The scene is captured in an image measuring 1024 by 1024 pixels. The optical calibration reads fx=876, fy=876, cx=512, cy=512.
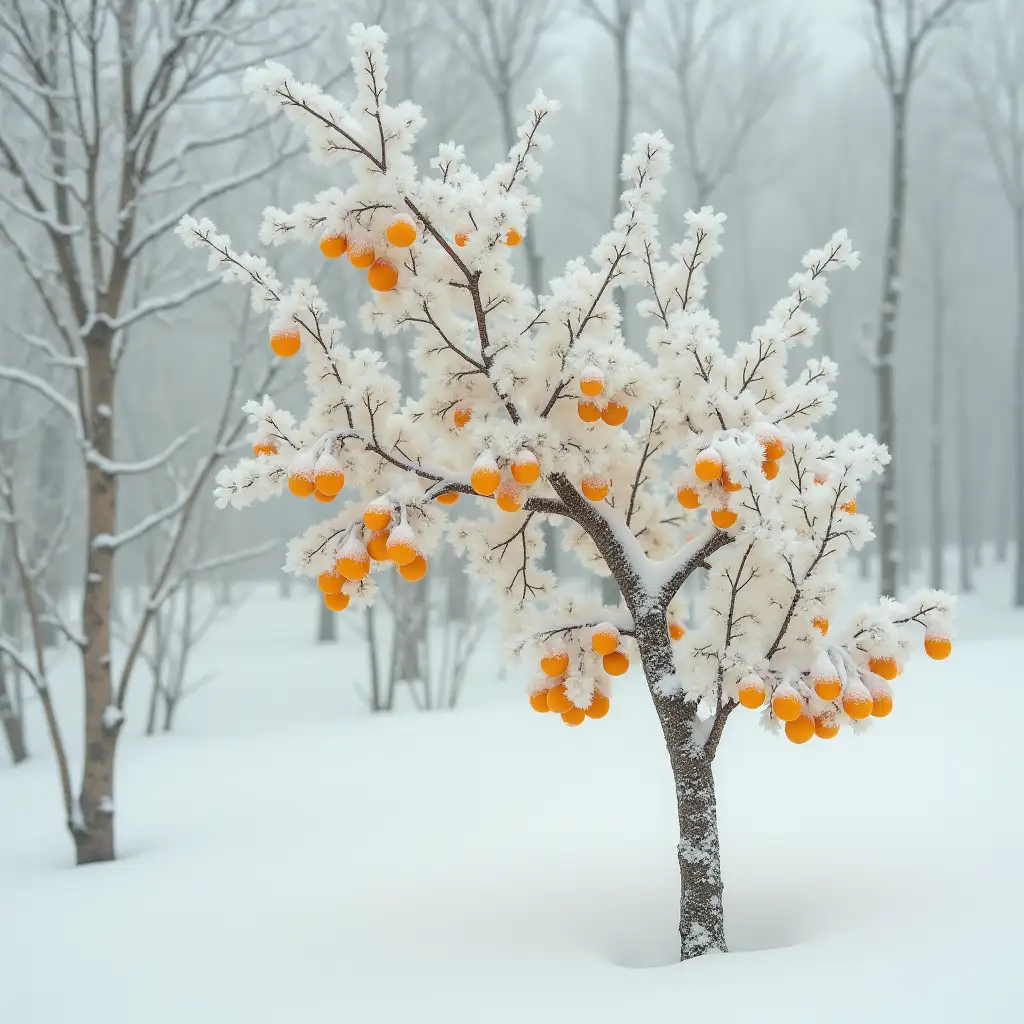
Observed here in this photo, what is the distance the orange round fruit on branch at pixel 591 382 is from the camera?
1.86 m

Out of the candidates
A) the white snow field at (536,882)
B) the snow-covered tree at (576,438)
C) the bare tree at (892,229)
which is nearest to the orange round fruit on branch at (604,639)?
the snow-covered tree at (576,438)

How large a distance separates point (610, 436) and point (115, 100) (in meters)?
3.02

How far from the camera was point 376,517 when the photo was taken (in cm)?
183

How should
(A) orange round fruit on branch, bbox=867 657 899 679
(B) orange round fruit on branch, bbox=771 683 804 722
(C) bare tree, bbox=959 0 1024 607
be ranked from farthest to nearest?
(C) bare tree, bbox=959 0 1024 607, (A) orange round fruit on branch, bbox=867 657 899 679, (B) orange round fruit on branch, bbox=771 683 804 722

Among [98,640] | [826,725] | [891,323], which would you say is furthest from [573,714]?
[891,323]

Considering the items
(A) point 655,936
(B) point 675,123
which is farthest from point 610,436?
(B) point 675,123

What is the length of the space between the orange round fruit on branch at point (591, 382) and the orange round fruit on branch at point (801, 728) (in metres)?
0.84

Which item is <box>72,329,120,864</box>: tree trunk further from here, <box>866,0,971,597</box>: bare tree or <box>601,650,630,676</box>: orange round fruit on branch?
<box>866,0,971,597</box>: bare tree


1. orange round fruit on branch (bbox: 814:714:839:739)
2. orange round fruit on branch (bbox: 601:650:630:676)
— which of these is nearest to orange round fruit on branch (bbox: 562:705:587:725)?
orange round fruit on branch (bbox: 601:650:630:676)

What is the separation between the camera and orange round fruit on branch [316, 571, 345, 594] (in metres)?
1.89

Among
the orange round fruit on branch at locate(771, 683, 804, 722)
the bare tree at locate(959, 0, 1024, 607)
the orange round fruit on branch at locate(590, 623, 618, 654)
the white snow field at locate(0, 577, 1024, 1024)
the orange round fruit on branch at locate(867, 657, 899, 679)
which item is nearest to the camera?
the white snow field at locate(0, 577, 1024, 1024)

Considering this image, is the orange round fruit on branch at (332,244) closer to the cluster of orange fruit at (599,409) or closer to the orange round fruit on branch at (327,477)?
the orange round fruit on branch at (327,477)

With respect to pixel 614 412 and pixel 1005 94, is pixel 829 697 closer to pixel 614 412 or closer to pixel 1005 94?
pixel 614 412

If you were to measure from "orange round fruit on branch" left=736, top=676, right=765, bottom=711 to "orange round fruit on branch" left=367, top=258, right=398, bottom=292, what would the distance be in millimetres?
1162
